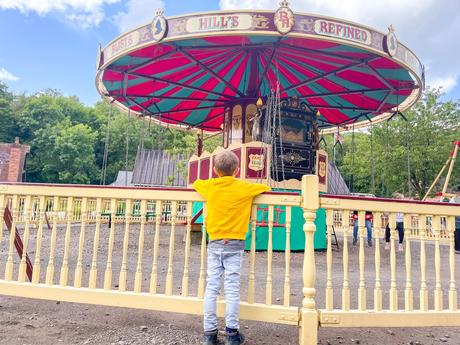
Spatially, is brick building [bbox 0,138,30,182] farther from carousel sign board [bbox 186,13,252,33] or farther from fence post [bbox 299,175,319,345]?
fence post [bbox 299,175,319,345]

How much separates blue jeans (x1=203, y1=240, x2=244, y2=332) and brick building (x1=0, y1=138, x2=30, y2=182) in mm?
31833

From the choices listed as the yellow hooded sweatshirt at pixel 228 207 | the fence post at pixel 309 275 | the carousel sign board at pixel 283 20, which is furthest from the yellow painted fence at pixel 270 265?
the carousel sign board at pixel 283 20

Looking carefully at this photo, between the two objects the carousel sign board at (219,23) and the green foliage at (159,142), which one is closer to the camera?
the carousel sign board at (219,23)

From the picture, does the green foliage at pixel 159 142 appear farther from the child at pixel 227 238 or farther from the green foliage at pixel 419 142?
the child at pixel 227 238

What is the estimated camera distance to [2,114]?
42.9m

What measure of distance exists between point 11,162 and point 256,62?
93.5 ft

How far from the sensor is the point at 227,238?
2.79 metres

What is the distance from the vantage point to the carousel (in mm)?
6051

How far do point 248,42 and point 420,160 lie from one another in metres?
20.6

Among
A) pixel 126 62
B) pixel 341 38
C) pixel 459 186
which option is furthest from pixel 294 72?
pixel 459 186

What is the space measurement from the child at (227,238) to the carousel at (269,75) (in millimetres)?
3904

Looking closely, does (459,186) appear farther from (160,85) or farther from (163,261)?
(163,261)

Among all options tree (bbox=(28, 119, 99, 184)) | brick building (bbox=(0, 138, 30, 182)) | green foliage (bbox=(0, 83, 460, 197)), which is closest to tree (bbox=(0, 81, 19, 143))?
green foliage (bbox=(0, 83, 460, 197))

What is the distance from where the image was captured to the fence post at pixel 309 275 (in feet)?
9.20
